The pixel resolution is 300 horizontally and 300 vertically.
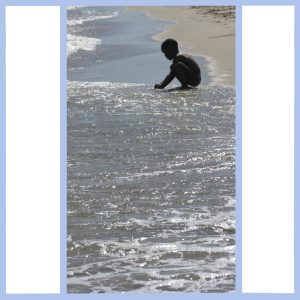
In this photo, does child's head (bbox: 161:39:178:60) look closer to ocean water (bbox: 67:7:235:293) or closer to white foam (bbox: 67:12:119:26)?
ocean water (bbox: 67:7:235:293)

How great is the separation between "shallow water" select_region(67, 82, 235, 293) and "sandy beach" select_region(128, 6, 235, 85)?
75.5 inches

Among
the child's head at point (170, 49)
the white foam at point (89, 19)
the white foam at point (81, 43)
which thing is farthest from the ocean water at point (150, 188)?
the white foam at point (89, 19)

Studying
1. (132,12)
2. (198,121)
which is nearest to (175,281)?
(198,121)

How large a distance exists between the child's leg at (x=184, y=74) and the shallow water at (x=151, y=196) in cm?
81

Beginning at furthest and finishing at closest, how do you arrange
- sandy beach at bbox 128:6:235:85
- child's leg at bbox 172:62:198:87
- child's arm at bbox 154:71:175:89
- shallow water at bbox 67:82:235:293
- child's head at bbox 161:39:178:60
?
sandy beach at bbox 128:6:235:85
child's head at bbox 161:39:178:60
child's leg at bbox 172:62:198:87
child's arm at bbox 154:71:175:89
shallow water at bbox 67:82:235:293

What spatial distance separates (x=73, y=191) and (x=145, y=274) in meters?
1.06

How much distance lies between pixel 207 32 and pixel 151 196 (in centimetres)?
819

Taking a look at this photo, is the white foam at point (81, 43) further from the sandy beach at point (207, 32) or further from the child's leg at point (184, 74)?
the child's leg at point (184, 74)

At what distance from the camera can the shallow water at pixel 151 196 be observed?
3.04m

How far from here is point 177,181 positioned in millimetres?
4109

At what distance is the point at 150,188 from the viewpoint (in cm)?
401

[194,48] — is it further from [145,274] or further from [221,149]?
[145,274]

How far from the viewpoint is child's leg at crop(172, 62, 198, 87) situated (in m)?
7.09

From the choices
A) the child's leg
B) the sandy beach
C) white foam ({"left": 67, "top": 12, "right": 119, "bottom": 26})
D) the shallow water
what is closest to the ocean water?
the shallow water
